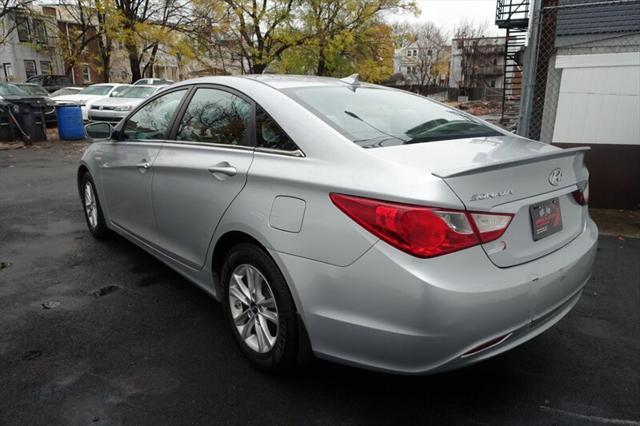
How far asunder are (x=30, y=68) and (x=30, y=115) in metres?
30.1

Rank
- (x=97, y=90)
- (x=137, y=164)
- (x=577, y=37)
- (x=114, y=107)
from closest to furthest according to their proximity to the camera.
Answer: (x=137, y=164) < (x=577, y=37) < (x=114, y=107) < (x=97, y=90)

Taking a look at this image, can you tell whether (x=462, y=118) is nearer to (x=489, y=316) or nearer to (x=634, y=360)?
(x=489, y=316)

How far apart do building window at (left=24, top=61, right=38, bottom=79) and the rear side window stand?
4253 cm

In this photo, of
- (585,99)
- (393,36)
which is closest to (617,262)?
(585,99)

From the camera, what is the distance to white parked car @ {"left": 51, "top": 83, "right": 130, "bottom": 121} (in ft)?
56.2

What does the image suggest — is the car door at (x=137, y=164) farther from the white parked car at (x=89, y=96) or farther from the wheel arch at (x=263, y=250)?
the white parked car at (x=89, y=96)

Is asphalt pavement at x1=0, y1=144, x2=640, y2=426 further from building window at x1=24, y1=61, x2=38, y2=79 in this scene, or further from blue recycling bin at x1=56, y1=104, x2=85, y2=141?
building window at x1=24, y1=61, x2=38, y2=79

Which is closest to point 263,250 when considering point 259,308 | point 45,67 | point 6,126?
point 259,308

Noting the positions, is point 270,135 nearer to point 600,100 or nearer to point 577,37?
point 600,100

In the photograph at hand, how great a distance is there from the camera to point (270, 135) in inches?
104

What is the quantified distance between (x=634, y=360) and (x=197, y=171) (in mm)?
2870

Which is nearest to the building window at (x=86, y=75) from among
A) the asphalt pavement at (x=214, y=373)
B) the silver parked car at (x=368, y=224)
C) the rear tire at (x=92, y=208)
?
the rear tire at (x=92, y=208)

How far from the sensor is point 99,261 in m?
4.38

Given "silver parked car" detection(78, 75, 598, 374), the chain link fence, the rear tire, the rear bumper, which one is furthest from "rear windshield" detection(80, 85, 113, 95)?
the rear bumper
